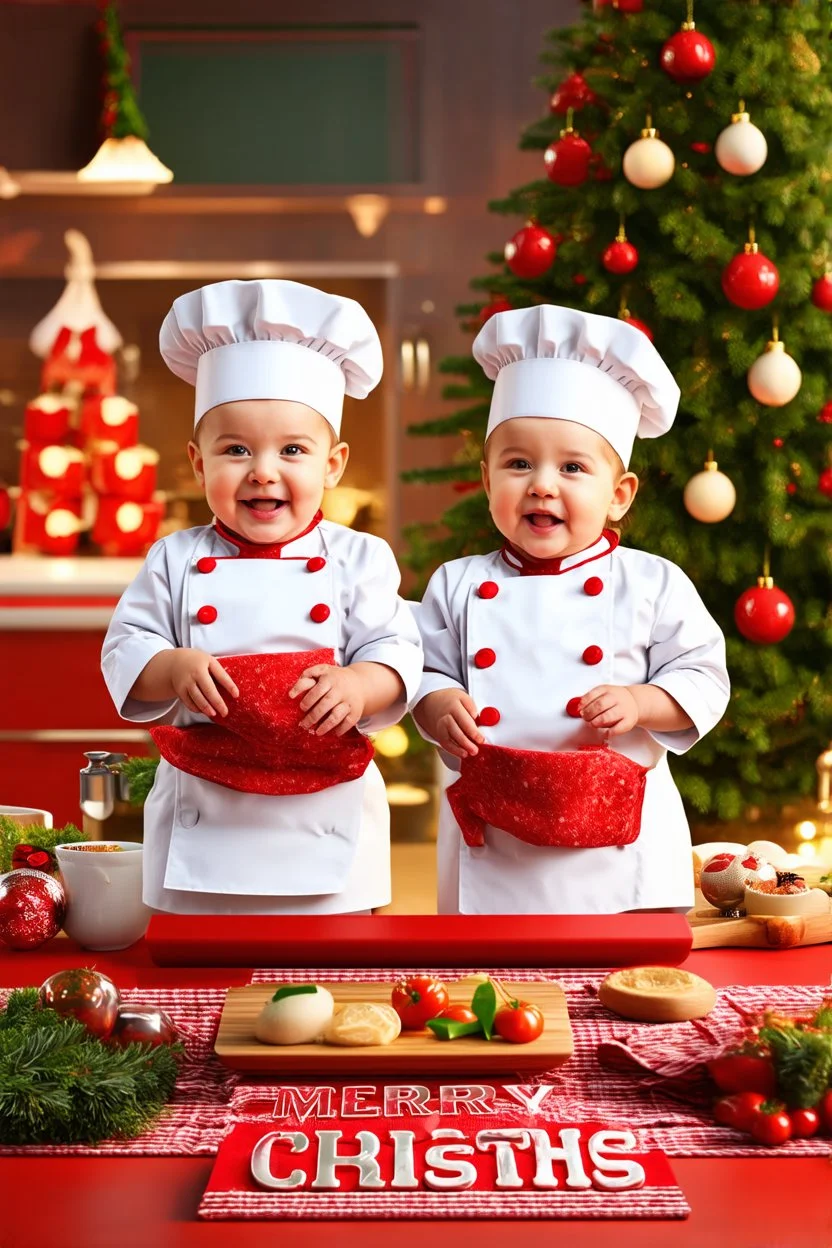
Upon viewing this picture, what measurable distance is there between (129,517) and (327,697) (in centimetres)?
312

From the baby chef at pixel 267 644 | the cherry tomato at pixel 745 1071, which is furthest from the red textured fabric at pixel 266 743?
the cherry tomato at pixel 745 1071

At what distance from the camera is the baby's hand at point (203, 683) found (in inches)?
54.9

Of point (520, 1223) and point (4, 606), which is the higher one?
point (4, 606)

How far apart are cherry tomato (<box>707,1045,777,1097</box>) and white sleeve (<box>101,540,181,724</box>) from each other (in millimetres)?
722

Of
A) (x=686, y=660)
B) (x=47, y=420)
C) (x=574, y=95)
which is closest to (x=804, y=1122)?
(x=686, y=660)

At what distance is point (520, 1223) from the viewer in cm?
82

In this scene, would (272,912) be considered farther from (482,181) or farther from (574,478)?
(482,181)

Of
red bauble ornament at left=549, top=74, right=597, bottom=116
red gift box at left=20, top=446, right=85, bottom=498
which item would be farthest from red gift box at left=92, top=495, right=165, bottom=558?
red bauble ornament at left=549, top=74, right=597, bottom=116

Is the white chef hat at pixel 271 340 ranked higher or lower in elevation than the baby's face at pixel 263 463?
higher

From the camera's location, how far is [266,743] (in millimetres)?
1431

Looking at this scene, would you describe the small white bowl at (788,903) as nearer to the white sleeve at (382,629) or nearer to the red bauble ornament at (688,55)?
the white sleeve at (382,629)

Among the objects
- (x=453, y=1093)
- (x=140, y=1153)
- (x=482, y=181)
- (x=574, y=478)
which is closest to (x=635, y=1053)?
(x=453, y=1093)

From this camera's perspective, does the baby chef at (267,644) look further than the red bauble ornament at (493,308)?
No

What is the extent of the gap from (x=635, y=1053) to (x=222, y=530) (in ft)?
2.55
